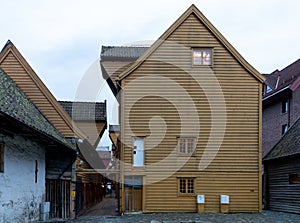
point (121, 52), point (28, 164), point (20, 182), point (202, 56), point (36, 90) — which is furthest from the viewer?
point (121, 52)

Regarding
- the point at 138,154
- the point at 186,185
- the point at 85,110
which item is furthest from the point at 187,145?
the point at 85,110

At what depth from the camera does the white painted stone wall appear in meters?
12.1

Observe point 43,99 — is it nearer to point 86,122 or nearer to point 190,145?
point 86,122

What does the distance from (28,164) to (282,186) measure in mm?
14039

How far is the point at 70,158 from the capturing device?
19234mm

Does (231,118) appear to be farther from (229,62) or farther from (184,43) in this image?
(184,43)

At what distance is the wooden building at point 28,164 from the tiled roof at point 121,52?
8.17 metres

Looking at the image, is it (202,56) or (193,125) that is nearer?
(193,125)

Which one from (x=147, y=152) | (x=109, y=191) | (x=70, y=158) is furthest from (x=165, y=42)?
(x=109, y=191)

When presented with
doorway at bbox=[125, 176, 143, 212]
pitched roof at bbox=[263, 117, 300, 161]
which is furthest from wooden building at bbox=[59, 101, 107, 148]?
pitched roof at bbox=[263, 117, 300, 161]

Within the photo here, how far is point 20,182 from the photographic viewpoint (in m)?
13.7

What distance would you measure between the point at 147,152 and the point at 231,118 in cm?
488

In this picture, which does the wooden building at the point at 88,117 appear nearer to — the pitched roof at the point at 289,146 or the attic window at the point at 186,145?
the attic window at the point at 186,145

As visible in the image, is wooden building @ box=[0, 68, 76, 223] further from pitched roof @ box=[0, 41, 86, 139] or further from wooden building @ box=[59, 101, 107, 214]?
wooden building @ box=[59, 101, 107, 214]
